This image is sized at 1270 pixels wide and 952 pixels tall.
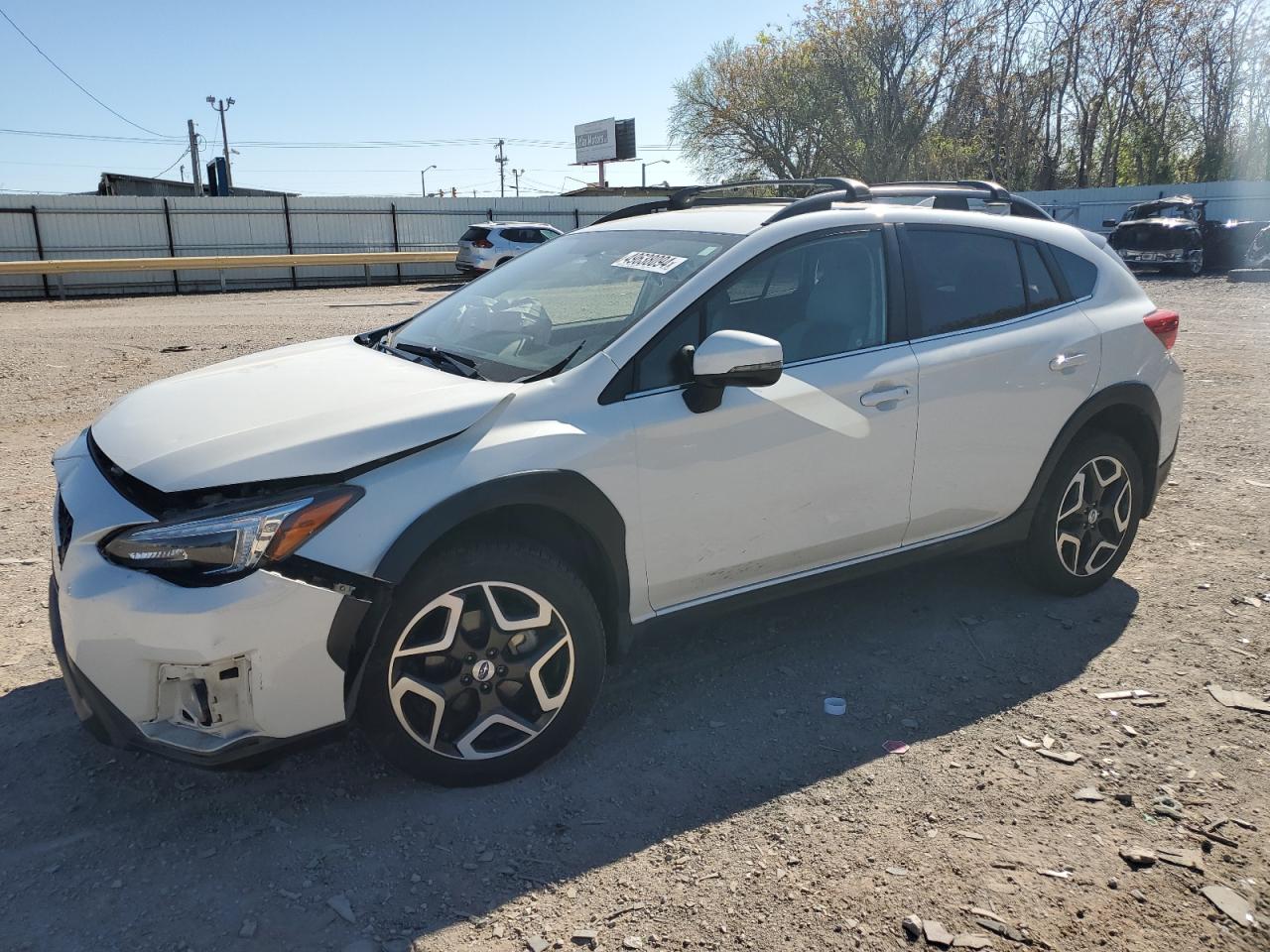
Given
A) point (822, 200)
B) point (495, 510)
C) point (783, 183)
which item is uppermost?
point (783, 183)

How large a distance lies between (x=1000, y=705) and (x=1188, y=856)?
3.02 feet

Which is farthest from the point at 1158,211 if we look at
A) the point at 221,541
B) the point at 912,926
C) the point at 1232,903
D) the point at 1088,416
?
the point at 221,541

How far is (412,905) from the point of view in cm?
260

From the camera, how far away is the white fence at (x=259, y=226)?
2494 cm

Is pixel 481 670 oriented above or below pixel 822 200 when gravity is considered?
below

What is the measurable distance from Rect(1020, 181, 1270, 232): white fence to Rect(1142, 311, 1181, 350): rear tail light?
27420 mm

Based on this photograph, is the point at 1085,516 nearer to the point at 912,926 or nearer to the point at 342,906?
the point at 912,926

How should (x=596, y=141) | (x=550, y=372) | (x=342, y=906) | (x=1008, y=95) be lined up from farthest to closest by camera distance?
(x=596, y=141), (x=1008, y=95), (x=550, y=372), (x=342, y=906)

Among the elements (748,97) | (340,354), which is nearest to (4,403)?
(340,354)

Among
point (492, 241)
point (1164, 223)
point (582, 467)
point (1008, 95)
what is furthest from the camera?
point (1008, 95)

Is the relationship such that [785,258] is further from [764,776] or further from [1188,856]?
[1188,856]

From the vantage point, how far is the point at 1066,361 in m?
4.18

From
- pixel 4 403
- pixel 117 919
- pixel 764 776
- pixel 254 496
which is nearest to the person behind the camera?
pixel 117 919

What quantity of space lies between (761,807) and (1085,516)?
2.34m
